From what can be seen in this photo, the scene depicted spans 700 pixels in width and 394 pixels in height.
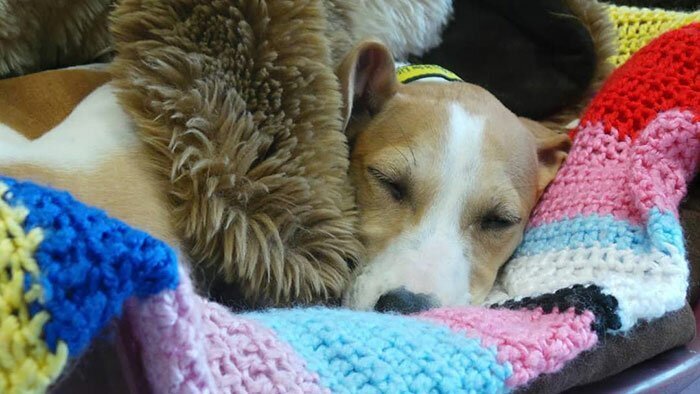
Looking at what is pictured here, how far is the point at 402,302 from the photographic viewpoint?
903 millimetres

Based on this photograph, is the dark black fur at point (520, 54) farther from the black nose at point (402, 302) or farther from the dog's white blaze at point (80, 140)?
the dog's white blaze at point (80, 140)

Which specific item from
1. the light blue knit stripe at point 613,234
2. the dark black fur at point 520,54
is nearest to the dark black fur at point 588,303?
the light blue knit stripe at point 613,234

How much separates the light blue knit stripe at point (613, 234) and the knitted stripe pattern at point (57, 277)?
60 centimetres

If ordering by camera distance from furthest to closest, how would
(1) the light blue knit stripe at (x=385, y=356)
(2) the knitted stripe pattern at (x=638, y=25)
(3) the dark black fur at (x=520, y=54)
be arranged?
(2) the knitted stripe pattern at (x=638, y=25)
(3) the dark black fur at (x=520, y=54)
(1) the light blue knit stripe at (x=385, y=356)

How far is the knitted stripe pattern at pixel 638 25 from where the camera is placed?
148cm

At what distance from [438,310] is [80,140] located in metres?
0.41

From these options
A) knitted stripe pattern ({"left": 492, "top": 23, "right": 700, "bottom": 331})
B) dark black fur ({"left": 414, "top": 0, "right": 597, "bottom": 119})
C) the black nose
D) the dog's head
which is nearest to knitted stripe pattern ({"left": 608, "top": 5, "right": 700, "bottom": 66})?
dark black fur ({"left": 414, "top": 0, "right": 597, "bottom": 119})

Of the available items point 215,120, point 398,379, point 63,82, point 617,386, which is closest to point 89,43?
point 63,82

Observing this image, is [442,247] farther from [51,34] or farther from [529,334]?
[51,34]

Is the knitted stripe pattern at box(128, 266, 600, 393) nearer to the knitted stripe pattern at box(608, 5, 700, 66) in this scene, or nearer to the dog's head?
the dog's head

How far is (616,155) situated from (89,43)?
2.34ft

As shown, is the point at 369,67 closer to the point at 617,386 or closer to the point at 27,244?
the point at 617,386

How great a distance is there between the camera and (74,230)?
0.48 m

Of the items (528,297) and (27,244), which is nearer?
(27,244)
